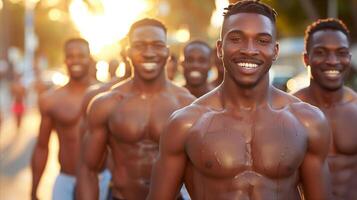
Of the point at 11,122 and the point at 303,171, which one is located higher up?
the point at 303,171

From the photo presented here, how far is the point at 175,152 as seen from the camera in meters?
3.44

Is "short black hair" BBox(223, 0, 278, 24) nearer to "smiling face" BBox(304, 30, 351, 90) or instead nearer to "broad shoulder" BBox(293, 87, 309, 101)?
"smiling face" BBox(304, 30, 351, 90)

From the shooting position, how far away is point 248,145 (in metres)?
3.36

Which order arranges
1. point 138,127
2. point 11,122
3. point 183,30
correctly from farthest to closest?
point 183,30 < point 11,122 < point 138,127

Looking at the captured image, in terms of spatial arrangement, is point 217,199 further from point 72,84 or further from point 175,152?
point 72,84

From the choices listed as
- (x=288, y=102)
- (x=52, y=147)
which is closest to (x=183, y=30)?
(x=52, y=147)

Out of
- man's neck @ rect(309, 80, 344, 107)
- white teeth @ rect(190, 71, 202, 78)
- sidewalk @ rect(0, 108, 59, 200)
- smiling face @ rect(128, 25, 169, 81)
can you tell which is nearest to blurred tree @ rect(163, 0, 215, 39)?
sidewalk @ rect(0, 108, 59, 200)

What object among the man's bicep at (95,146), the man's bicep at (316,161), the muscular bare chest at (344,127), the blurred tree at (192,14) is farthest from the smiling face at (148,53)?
the blurred tree at (192,14)

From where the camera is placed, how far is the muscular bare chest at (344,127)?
4.61m

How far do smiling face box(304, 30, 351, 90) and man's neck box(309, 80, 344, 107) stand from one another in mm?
47

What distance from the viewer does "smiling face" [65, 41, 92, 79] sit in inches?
Result: 278

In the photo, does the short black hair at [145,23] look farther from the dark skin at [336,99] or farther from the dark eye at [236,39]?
the dark eye at [236,39]

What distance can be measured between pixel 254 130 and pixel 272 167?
213mm

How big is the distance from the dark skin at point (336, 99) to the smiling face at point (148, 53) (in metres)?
1.04
